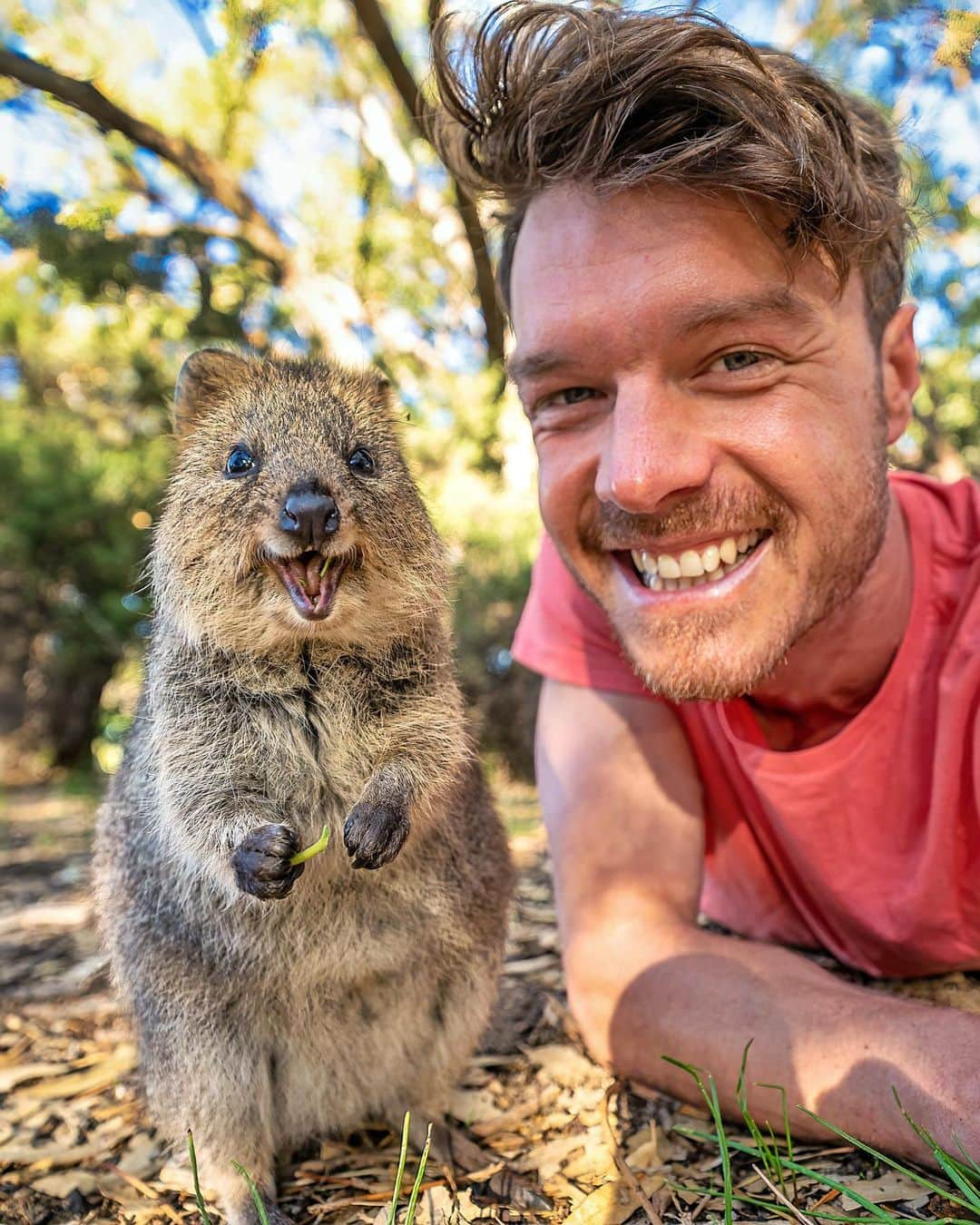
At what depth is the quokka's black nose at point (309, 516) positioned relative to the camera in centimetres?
199

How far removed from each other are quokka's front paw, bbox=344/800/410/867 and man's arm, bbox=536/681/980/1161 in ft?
2.70

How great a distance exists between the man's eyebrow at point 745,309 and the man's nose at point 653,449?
0.15 metres

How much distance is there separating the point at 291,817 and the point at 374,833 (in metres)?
0.29

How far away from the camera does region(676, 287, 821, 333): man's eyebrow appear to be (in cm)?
219

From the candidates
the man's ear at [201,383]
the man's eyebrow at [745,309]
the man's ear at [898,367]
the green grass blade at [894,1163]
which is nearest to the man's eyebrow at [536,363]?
the man's eyebrow at [745,309]

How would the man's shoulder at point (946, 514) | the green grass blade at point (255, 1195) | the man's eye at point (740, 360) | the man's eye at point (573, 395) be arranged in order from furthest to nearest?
the man's shoulder at point (946, 514), the man's eye at point (573, 395), the man's eye at point (740, 360), the green grass blade at point (255, 1195)

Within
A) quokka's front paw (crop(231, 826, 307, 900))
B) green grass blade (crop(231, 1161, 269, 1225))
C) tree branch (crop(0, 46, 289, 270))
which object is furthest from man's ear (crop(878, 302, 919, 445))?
tree branch (crop(0, 46, 289, 270))

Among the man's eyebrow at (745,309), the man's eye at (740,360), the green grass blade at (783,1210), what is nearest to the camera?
the green grass blade at (783,1210)

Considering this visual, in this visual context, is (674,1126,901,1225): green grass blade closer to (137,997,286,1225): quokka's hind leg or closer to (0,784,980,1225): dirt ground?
(0,784,980,1225): dirt ground

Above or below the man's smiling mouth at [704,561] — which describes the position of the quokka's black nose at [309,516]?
above

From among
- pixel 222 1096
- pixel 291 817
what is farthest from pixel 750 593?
pixel 222 1096

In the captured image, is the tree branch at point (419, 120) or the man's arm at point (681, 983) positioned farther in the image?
the tree branch at point (419, 120)

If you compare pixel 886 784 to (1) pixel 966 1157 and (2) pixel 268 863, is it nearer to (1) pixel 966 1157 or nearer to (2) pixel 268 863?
(1) pixel 966 1157

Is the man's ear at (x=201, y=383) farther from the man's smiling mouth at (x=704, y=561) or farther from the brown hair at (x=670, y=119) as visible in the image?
the man's smiling mouth at (x=704, y=561)
